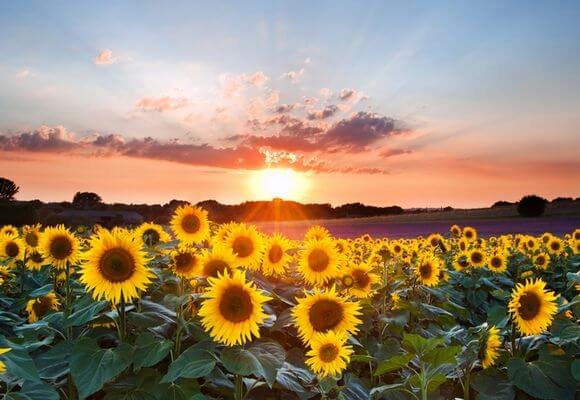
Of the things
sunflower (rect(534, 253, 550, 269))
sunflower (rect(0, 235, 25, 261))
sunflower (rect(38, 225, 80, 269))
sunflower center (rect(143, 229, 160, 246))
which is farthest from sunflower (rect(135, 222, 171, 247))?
sunflower (rect(534, 253, 550, 269))

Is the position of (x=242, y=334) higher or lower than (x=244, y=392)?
higher

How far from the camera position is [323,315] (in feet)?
12.2

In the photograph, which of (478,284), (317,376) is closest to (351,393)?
(317,376)

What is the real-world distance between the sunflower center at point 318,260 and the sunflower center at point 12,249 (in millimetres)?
3613

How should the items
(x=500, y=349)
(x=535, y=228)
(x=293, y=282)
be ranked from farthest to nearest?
1. (x=535, y=228)
2. (x=293, y=282)
3. (x=500, y=349)

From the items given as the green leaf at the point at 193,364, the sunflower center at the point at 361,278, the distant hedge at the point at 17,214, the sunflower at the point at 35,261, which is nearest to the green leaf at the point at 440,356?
the green leaf at the point at 193,364

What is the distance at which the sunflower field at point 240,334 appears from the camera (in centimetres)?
338

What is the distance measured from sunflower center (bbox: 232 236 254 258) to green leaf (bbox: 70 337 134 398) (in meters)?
1.25

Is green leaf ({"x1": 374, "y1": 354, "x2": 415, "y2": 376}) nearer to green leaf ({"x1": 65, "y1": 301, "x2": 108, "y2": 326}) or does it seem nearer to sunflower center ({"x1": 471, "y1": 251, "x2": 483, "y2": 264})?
green leaf ({"x1": 65, "y1": 301, "x2": 108, "y2": 326})

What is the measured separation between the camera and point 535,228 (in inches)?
973

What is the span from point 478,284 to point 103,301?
20.1ft

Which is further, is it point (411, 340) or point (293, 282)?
point (293, 282)

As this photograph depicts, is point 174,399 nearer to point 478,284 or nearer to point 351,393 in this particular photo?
point 351,393

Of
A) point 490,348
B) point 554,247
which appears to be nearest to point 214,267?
point 490,348
